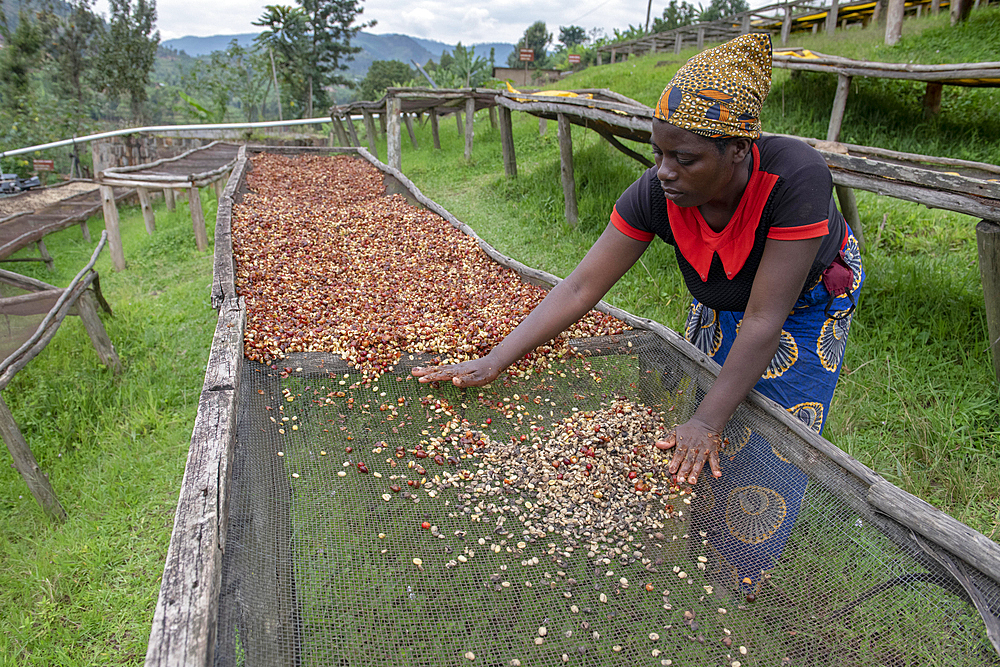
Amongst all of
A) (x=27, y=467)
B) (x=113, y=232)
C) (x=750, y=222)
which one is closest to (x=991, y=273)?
(x=750, y=222)

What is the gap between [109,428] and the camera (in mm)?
3711

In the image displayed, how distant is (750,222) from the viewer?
148cm

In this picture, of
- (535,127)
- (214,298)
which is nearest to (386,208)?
(214,298)

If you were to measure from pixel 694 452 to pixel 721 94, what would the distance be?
942mm

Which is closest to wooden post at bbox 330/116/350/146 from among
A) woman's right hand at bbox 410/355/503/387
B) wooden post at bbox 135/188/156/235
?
wooden post at bbox 135/188/156/235

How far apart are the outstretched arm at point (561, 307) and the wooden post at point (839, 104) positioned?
4.93 metres

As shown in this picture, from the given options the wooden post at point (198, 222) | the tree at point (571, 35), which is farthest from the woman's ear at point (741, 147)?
the tree at point (571, 35)

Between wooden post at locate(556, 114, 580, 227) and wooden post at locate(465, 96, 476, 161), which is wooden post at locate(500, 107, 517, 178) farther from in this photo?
wooden post at locate(465, 96, 476, 161)

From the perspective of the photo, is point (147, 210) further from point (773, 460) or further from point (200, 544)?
point (773, 460)

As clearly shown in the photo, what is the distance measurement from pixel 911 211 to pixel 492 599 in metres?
4.76

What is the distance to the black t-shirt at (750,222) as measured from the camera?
139 centimetres

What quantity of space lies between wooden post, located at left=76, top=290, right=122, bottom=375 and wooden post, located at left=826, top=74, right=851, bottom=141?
6739 millimetres

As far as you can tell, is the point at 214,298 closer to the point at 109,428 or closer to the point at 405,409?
the point at 405,409

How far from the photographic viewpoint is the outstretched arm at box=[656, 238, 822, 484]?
1.42m
